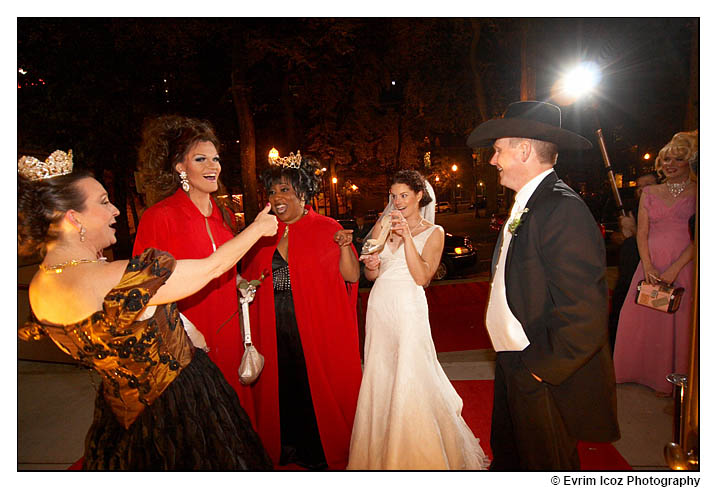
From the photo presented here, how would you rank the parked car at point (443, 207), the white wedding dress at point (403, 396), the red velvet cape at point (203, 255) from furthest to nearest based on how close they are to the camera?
the parked car at point (443, 207) < the red velvet cape at point (203, 255) < the white wedding dress at point (403, 396)

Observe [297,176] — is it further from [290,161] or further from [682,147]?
[682,147]

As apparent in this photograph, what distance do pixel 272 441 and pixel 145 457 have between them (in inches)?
43.2

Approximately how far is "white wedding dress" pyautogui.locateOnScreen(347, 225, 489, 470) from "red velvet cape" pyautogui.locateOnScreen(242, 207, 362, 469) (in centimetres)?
31

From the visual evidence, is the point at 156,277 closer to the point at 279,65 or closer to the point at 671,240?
the point at 671,240

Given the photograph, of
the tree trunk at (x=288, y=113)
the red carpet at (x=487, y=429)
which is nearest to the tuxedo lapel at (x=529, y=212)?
the red carpet at (x=487, y=429)

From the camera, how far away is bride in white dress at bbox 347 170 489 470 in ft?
7.95

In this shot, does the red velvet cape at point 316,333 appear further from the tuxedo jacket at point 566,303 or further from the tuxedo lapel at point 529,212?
the tuxedo jacket at point 566,303

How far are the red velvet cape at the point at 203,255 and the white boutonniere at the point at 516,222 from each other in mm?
1857

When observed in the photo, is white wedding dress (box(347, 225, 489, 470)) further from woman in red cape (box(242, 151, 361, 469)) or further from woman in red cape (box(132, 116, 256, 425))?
woman in red cape (box(132, 116, 256, 425))

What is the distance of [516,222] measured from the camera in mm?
2000

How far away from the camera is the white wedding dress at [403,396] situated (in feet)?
7.92

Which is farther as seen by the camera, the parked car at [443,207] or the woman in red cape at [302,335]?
the parked car at [443,207]

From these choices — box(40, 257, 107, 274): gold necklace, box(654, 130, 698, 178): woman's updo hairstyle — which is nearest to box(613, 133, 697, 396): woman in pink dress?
box(654, 130, 698, 178): woman's updo hairstyle
